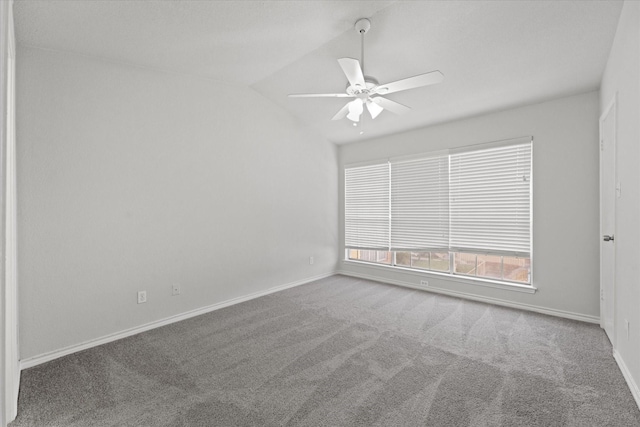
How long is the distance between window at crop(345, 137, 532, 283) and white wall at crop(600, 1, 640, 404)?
122 centimetres

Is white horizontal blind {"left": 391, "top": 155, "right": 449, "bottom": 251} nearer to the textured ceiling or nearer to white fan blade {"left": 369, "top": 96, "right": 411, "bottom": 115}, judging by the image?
the textured ceiling

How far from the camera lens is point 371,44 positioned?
2.91m

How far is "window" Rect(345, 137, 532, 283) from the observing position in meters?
3.73

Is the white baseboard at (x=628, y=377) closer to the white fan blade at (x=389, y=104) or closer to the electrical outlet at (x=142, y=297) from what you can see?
the white fan blade at (x=389, y=104)

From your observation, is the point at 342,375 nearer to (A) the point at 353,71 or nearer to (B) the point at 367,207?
(A) the point at 353,71

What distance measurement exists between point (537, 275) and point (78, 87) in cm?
516

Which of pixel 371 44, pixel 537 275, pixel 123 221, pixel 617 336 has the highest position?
pixel 371 44

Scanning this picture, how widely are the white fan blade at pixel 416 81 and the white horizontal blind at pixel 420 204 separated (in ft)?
7.15

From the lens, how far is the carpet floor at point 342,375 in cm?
184

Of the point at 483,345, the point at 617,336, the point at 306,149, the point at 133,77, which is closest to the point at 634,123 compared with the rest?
the point at 617,336

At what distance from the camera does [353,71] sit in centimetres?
233

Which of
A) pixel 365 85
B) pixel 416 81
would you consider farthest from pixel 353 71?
pixel 416 81

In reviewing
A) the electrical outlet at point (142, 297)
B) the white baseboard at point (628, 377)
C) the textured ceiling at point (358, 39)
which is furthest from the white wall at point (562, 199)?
the electrical outlet at point (142, 297)

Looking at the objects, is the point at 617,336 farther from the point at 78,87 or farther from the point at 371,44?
the point at 78,87
